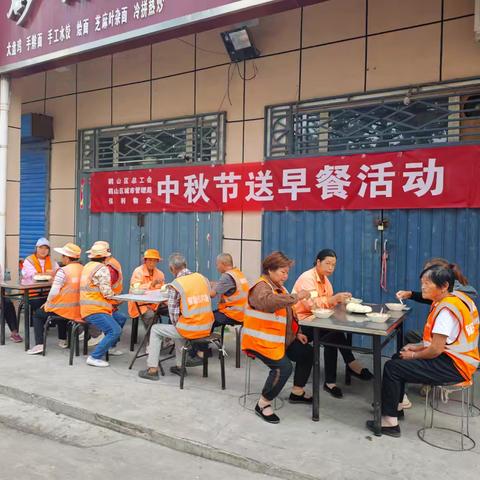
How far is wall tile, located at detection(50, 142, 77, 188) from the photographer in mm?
9156

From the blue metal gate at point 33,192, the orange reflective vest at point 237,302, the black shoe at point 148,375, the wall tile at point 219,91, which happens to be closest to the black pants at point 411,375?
the orange reflective vest at point 237,302

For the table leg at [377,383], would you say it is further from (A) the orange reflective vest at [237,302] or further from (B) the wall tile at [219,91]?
(B) the wall tile at [219,91]

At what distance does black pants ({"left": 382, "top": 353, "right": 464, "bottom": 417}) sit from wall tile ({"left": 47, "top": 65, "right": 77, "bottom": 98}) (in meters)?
7.77

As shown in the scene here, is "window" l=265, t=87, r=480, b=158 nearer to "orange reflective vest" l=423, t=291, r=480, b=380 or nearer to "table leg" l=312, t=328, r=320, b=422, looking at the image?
"orange reflective vest" l=423, t=291, r=480, b=380

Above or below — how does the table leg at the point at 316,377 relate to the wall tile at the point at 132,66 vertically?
below

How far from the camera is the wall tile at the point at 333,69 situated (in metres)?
6.32

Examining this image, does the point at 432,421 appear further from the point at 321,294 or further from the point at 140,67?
the point at 140,67

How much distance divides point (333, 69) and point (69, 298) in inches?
176

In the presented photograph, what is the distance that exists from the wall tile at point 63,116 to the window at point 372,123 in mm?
4163

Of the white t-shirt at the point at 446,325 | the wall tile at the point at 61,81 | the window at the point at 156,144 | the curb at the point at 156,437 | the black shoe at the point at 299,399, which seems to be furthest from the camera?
the wall tile at the point at 61,81

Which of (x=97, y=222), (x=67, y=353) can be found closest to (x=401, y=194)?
(x=67, y=353)

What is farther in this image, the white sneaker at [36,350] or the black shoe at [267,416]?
the white sneaker at [36,350]

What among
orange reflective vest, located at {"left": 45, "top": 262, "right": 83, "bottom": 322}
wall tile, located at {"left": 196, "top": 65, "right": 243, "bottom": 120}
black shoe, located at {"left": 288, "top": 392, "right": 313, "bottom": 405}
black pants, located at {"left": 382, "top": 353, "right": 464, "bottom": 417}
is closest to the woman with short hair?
black shoe, located at {"left": 288, "top": 392, "right": 313, "bottom": 405}

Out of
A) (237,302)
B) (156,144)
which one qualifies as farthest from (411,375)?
(156,144)
